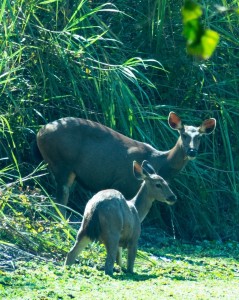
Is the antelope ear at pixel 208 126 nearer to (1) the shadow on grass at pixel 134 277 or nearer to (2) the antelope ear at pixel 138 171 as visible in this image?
(2) the antelope ear at pixel 138 171

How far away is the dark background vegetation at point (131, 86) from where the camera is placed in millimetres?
9188

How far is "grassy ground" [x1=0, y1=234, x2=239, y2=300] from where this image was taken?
5359 millimetres

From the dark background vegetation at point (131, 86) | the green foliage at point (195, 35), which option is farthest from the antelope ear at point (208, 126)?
the green foliage at point (195, 35)

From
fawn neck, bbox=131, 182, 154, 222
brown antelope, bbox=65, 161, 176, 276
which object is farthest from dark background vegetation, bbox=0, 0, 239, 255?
brown antelope, bbox=65, 161, 176, 276

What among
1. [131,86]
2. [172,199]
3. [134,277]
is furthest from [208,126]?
[134,277]

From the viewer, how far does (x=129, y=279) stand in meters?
6.18

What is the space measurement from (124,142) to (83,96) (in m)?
0.96

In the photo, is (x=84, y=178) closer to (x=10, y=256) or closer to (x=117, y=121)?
(x=117, y=121)

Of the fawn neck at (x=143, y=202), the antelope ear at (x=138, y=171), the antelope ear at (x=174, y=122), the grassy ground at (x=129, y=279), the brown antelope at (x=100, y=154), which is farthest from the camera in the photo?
the antelope ear at (x=174, y=122)

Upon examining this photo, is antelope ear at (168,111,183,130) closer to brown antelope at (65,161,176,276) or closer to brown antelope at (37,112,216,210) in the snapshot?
brown antelope at (37,112,216,210)

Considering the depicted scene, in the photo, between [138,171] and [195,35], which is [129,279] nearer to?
[138,171]

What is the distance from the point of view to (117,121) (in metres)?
10.0

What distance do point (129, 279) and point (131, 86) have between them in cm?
460

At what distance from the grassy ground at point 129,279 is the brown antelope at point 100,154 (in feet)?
4.24
